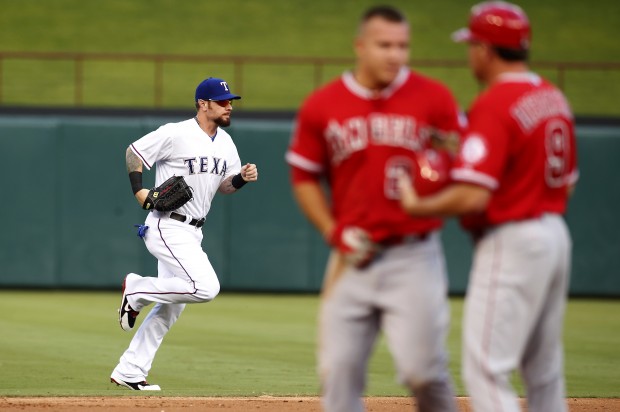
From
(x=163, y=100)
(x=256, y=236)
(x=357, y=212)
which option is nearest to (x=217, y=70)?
(x=163, y=100)

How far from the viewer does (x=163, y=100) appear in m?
26.6

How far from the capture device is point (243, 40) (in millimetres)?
32531

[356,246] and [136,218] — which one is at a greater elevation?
[356,246]

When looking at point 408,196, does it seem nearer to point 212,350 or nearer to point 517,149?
point 517,149

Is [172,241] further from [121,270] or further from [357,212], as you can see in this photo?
[121,270]

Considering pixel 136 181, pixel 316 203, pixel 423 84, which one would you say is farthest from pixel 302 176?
pixel 136 181

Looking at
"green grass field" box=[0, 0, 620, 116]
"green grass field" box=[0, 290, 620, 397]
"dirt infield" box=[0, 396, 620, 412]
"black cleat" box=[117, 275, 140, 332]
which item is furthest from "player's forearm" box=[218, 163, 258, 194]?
"green grass field" box=[0, 0, 620, 116]

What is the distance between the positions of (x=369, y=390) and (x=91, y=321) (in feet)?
17.9

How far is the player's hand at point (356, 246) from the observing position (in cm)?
469

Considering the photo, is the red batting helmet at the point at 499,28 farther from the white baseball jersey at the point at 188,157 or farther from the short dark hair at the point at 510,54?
the white baseball jersey at the point at 188,157

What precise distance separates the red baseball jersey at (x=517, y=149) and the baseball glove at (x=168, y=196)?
403 centimetres

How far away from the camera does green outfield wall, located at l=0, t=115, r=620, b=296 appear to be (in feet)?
54.1

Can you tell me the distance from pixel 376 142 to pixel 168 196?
3.86m

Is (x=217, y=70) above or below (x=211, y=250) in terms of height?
above
